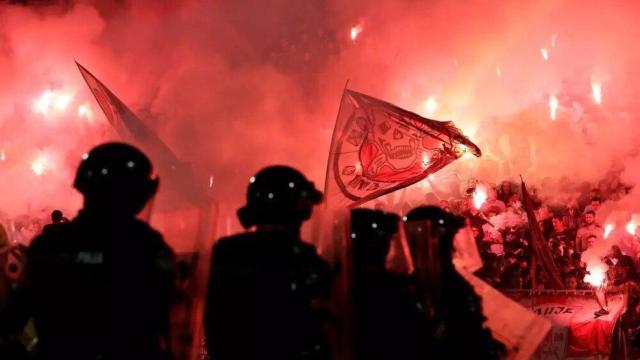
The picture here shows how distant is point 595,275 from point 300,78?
190 inches

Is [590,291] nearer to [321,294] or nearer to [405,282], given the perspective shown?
[405,282]

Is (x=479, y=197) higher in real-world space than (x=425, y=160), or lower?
higher

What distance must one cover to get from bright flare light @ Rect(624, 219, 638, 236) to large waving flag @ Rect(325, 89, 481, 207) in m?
2.42

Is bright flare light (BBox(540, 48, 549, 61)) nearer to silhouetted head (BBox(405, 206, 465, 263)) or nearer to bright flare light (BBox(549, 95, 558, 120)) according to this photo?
bright flare light (BBox(549, 95, 558, 120))

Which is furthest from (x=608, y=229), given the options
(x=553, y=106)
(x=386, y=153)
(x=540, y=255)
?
(x=386, y=153)

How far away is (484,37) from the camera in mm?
8320

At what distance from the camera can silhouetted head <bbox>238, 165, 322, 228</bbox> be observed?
2.19 meters

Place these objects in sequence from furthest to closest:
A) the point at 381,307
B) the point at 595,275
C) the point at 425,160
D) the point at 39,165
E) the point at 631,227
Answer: the point at 39,165 → the point at 631,227 → the point at 595,275 → the point at 425,160 → the point at 381,307

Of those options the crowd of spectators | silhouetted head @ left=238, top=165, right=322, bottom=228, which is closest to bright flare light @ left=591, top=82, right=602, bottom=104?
the crowd of spectators

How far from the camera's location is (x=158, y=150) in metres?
3.37

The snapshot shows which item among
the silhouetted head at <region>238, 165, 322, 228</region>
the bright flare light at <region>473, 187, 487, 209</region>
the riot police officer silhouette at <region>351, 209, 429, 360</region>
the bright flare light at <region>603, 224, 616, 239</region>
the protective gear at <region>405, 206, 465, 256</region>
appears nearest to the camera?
the silhouetted head at <region>238, 165, 322, 228</region>

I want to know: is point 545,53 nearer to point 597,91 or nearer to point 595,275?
point 597,91

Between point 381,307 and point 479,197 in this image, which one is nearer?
point 381,307

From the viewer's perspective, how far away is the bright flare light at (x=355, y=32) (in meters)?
8.79
